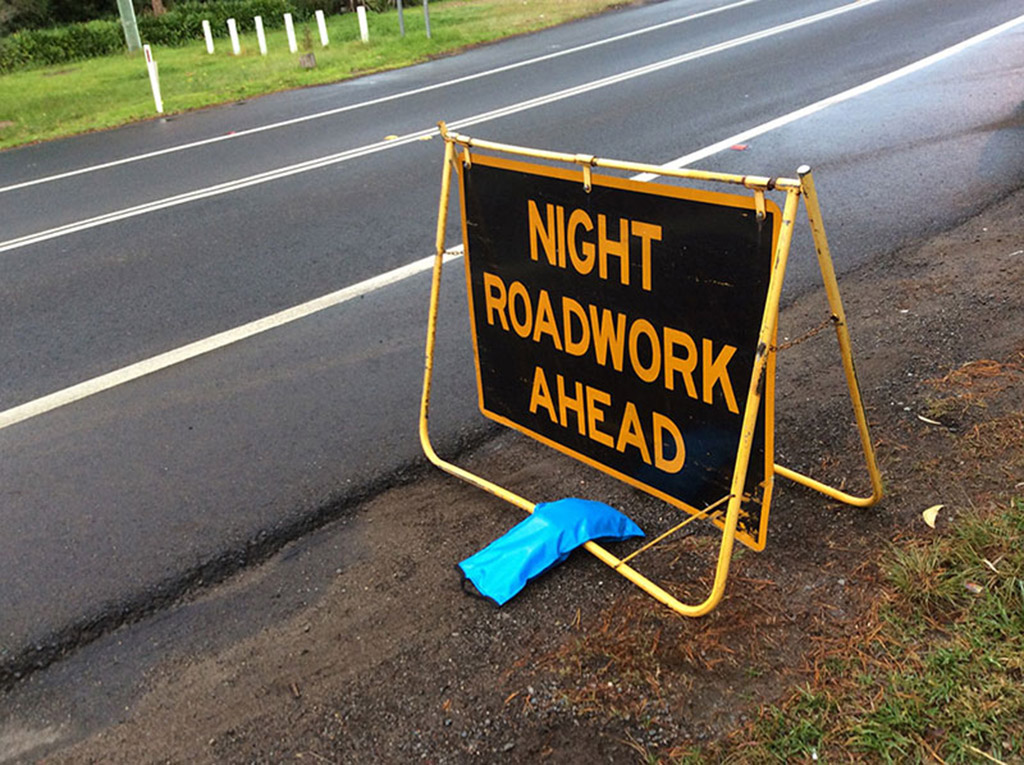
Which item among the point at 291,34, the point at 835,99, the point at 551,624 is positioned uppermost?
the point at 291,34

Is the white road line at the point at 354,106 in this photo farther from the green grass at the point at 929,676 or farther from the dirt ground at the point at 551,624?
the green grass at the point at 929,676

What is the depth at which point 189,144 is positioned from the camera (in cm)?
1230

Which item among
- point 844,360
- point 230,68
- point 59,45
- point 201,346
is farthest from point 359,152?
point 59,45

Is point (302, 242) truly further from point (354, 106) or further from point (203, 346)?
point (354, 106)

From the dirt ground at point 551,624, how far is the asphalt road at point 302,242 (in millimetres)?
522

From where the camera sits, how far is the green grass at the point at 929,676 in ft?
8.52

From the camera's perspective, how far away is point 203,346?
5.85 m

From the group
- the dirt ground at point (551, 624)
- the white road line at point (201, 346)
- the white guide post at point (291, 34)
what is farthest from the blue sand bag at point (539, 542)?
the white guide post at point (291, 34)

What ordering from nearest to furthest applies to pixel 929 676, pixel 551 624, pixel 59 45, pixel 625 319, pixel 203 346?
1. pixel 929 676
2. pixel 551 624
3. pixel 625 319
4. pixel 203 346
5. pixel 59 45

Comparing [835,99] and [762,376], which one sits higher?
[762,376]

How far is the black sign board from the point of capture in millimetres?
3129

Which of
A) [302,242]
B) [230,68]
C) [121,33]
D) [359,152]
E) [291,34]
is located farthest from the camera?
[121,33]

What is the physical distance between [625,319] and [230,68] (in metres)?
18.6

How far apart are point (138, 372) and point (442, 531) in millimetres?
2617
